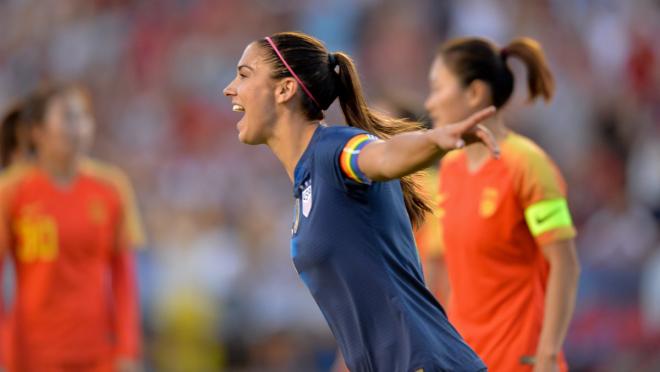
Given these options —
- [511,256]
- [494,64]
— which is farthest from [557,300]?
[494,64]

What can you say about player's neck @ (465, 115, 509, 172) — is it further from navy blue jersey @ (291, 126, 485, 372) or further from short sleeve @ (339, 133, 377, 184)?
short sleeve @ (339, 133, 377, 184)

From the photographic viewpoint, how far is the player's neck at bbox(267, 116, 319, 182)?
369 centimetres

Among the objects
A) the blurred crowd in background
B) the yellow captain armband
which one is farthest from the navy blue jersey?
the blurred crowd in background

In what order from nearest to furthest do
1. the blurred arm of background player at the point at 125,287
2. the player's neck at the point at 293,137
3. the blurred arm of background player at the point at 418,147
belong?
the blurred arm of background player at the point at 418,147, the player's neck at the point at 293,137, the blurred arm of background player at the point at 125,287

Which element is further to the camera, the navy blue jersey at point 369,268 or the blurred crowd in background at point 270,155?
the blurred crowd in background at point 270,155

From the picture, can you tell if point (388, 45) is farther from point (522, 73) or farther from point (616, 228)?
point (616, 228)

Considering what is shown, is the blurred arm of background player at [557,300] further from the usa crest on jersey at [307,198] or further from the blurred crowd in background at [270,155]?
the blurred crowd in background at [270,155]

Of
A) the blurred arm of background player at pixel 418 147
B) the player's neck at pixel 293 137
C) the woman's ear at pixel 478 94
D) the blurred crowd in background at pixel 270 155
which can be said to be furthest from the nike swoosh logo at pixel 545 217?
the blurred crowd in background at pixel 270 155

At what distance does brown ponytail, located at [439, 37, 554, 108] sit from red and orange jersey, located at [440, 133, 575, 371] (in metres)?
0.40

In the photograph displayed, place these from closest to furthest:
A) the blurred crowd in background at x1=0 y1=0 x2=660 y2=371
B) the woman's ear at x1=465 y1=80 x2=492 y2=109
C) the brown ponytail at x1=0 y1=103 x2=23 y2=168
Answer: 1. the woman's ear at x1=465 y1=80 x2=492 y2=109
2. the brown ponytail at x1=0 y1=103 x2=23 y2=168
3. the blurred crowd in background at x1=0 y1=0 x2=660 y2=371

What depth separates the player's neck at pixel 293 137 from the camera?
369 cm

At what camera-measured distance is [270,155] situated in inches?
464

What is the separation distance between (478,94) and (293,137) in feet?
5.79

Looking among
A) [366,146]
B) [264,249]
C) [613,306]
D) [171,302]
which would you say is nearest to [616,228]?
[613,306]
